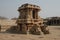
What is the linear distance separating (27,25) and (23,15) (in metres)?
2.04

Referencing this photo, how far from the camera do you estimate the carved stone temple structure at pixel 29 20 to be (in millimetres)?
17750

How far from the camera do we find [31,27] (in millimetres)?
18234

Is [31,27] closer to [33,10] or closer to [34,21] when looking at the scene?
[34,21]

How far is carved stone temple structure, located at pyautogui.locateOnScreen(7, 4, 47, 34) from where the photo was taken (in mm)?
17750

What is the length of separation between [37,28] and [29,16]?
7.63 feet

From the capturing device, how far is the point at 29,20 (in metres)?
18.3

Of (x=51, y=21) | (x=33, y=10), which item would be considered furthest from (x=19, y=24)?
(x=51, y=21)

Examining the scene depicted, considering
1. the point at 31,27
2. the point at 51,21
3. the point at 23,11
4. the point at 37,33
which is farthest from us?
the point at 51,21

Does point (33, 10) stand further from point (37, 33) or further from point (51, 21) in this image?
point (51, 21)

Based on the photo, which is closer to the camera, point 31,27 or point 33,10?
point 31,27

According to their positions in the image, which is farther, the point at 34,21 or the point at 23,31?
the point at 34,21

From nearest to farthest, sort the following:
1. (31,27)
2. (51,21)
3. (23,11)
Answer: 1. (31,27)
2. (23,11)
3. (51,21)

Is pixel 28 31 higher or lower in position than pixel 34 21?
lower

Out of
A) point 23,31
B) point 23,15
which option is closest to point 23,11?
point 23,15
